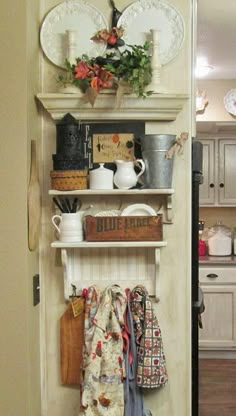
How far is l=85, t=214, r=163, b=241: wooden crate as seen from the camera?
1.94 meters

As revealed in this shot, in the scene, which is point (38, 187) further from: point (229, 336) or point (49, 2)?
point (229, 336)

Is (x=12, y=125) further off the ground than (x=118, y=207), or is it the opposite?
(x=12, y=125)

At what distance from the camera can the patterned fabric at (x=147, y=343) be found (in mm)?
1952

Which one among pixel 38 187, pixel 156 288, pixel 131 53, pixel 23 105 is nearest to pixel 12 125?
pixel 23 105

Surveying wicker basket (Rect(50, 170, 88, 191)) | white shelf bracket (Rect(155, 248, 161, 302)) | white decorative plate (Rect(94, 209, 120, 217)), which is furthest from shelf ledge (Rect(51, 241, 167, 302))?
wicker basket (Rect(50, 170, 88, 191))

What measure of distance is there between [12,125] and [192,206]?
84 cm

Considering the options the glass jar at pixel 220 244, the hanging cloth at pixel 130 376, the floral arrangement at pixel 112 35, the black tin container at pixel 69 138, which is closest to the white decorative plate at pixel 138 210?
the black tin container at pixel 69 138

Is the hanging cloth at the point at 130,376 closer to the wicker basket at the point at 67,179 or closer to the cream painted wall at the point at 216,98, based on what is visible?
the wicker basket at the point at 67,179

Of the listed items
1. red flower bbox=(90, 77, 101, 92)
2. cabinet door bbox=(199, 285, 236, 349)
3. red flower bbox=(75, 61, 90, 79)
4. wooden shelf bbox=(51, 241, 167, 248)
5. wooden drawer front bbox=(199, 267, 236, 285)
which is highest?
red flower bbox=(75, 61, 90, 79)

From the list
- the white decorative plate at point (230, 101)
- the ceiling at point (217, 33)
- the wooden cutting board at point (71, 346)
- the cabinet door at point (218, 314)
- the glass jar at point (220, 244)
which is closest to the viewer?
the wooden cutting board at point (71, 346)

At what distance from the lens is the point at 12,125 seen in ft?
6.08

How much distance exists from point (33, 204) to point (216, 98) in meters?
3.52

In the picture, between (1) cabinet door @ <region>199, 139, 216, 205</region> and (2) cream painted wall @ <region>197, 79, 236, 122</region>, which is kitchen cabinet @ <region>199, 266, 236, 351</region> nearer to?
(1) cabinet door @ <region>199, 139, 216, 205</region>

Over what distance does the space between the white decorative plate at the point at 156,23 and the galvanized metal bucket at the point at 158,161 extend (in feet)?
1.05
